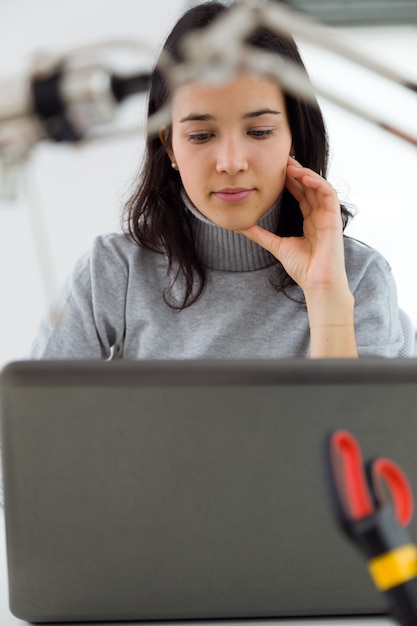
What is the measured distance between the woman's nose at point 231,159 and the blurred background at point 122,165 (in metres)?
1.04

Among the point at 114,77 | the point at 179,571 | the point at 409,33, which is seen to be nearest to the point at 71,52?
the point at 114,77

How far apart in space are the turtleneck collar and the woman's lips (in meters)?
0.10

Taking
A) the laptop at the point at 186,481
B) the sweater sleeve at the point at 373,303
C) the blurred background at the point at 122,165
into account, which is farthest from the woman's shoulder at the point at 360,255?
the blurred background at the point at 122,165

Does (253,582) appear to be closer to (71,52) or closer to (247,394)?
(247,394)

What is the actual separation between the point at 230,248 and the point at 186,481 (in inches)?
29.1

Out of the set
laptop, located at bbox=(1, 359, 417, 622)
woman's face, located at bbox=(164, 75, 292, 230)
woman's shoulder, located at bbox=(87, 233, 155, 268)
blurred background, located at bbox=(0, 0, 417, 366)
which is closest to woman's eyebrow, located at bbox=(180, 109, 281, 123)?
woman's face, located at bbox=(164, 75, 292, 230)

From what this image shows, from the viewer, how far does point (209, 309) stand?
1.35 m

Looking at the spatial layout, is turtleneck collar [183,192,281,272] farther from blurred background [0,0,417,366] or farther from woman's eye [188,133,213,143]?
blurred background [0,0,417,366]

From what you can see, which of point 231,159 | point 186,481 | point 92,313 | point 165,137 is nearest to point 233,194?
point 231,159

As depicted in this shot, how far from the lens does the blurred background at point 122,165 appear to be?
2.45m

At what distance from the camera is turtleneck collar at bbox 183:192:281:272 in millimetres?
1368

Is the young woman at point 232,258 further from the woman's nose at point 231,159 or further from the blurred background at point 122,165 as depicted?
the blurred background at point 122,165

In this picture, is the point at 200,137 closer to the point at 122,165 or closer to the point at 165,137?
the point at 165,137

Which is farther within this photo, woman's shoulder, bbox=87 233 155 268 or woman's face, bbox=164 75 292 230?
woman's shoulder, bbox=87 233 155 268
